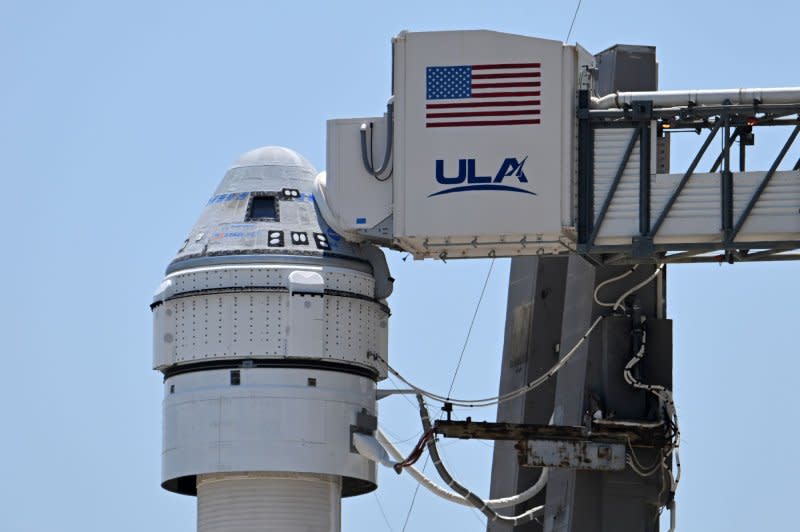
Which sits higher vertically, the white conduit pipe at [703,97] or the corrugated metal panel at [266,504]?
the white conduit pipe at [703,97]

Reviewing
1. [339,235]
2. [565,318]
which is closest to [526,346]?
[565,318]

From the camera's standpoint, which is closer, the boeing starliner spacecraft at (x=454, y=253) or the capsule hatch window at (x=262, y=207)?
the boeing starliner spacecraft at (x=454, y=253)

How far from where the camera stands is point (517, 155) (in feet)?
180

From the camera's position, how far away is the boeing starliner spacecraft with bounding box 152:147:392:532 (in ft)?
183

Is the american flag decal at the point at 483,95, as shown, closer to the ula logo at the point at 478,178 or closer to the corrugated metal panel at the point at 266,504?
the ula logo at the point at 478,178

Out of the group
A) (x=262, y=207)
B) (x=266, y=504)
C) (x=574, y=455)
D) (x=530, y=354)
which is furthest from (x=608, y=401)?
(x=262, y=207)

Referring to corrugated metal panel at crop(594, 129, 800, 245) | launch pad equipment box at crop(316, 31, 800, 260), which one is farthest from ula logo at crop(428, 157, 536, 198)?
corrugated metal panel at crop(594, 129, 800, 245)

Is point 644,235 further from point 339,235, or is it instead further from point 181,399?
point 181,399

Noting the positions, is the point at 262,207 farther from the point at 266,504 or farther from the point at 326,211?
the point at 266,504

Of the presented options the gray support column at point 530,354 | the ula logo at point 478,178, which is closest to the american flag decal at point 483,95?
the ula logo at point 478,178

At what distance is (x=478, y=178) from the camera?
180ft

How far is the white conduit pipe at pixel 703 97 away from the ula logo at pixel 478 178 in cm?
217

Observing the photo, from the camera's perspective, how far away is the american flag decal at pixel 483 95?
55.1 meters

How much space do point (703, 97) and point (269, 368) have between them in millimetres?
10553
